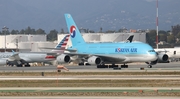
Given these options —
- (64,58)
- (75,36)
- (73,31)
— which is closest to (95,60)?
(64,58)

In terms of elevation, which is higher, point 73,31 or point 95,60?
point 73,31

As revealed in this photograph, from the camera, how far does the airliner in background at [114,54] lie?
78.1 m

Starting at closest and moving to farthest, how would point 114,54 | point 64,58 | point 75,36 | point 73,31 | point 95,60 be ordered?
point 95,60 → point 114,54 → point 64,58 → point 75,36 → point 73,31

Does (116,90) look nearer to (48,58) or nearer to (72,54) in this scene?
(72,54)

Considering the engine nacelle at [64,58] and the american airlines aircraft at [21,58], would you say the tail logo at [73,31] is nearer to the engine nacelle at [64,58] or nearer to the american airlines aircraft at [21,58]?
the engine nacelle at [64,58]

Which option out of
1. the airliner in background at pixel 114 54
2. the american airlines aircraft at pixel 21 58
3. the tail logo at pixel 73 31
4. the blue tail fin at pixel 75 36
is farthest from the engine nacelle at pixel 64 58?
the american airlines aircraft at pixel 21 58

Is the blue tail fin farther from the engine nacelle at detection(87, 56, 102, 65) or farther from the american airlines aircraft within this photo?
the american airlines aircraft

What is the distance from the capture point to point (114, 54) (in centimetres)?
8119

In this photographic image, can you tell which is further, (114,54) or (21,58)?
(21,58)

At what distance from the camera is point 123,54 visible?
79938mm

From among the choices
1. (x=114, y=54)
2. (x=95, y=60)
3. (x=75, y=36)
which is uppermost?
(x=75, y=36)

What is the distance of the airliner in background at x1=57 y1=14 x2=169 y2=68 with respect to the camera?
78.1m

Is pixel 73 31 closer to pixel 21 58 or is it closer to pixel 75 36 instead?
pixel 75 36

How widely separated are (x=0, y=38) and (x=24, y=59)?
78484mm
